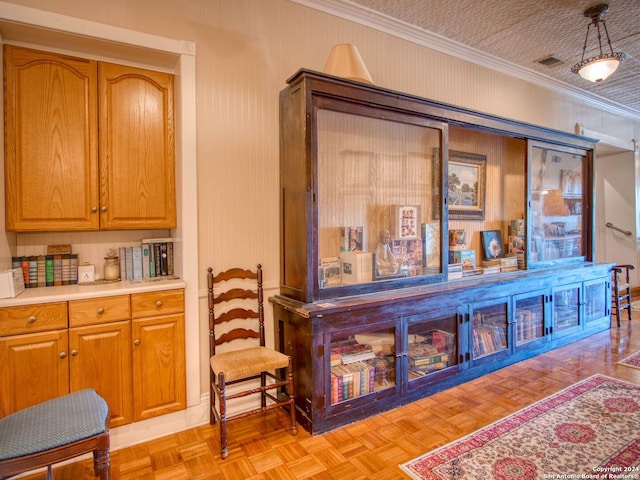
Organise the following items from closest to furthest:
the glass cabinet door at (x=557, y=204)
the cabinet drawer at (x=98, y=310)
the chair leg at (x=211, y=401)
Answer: the cabinet drawer at (x=98, y=310), the chair leg at (x=211, y=401), the glass cabinet door at (x=557, y=204)

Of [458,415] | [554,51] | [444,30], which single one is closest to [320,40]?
[444,30]

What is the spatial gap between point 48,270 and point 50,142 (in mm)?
776

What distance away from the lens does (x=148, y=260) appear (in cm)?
250

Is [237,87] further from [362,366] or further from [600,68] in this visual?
[600,68]

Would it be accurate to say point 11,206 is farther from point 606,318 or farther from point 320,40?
point 606,318

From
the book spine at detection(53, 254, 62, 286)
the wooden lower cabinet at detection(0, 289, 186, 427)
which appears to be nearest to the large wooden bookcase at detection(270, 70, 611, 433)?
the wooden lower cabinet at detection(0, 289, 186, 427)

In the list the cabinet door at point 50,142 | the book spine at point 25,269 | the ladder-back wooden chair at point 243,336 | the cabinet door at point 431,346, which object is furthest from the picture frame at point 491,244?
the book spine at point 25,269

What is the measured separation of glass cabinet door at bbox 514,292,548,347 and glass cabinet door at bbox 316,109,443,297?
3.52 feet

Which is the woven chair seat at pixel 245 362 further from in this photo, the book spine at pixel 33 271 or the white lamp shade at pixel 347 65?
the white lamp shade at pixel 347 65

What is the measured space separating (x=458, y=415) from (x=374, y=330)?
0.80 metres

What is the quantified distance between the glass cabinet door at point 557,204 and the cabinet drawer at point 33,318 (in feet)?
13.2

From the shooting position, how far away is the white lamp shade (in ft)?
8.48

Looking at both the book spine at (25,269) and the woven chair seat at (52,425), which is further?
the book spine at (25,269)

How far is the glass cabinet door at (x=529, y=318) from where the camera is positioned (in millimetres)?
3428
